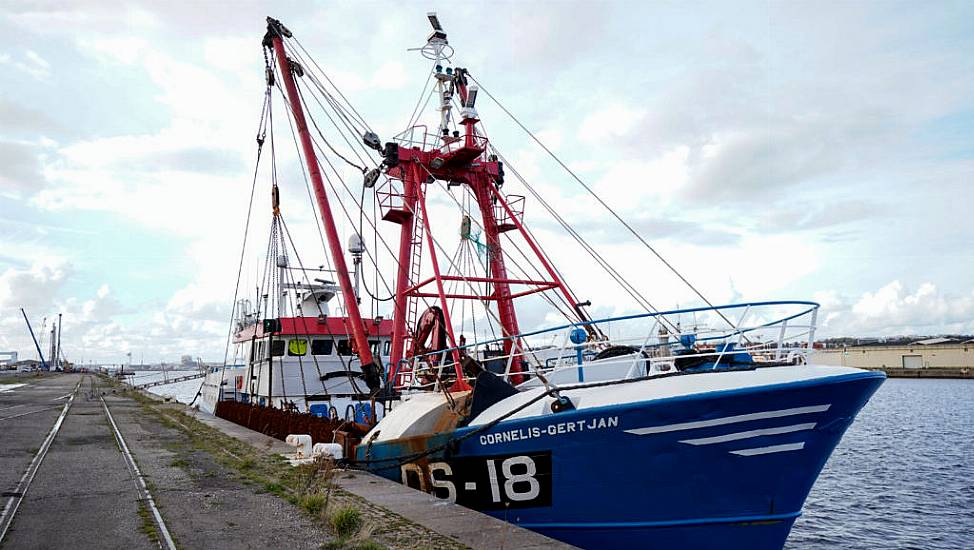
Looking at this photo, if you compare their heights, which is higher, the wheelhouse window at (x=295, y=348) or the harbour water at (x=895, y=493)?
the wheelhouse window at (x=295, y=348)

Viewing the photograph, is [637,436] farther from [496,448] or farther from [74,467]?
[74,467]

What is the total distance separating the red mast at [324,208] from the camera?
16375mm

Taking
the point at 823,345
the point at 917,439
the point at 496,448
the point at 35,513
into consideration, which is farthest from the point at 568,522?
the point at 917,439

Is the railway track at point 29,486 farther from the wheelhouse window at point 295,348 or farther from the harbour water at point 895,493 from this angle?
the harbour water at point 895,493

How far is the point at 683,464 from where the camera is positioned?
8336 millimetres

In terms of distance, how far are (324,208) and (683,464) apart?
12.0 m

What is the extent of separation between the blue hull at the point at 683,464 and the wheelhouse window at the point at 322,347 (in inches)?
604

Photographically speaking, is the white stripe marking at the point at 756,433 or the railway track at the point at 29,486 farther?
the white stripe marking at the point at 756,433

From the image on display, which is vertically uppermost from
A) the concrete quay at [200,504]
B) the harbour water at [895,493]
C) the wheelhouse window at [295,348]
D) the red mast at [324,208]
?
the red mast at [324,208]

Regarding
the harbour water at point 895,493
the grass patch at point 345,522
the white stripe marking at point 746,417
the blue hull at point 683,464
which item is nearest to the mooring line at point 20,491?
the grass patch at point 345,522

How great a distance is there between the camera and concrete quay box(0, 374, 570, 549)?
7.76 m

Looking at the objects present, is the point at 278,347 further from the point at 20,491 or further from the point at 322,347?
the point at 20,491

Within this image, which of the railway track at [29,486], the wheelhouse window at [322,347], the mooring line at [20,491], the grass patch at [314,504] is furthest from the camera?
the wheelhouse window at [322,347]

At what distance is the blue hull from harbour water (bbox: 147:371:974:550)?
261 inches
